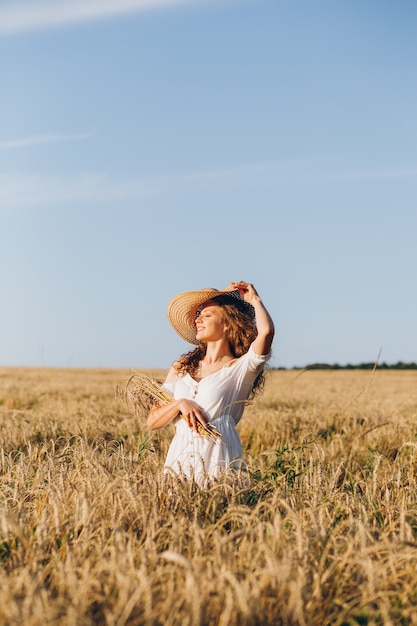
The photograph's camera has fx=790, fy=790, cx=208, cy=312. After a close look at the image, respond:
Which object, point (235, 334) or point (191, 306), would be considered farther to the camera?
point (191, 306)

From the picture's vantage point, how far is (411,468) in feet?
18.3

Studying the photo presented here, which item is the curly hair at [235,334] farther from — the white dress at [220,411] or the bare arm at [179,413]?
the bare arm at [179,413]

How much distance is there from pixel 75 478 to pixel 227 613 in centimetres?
198

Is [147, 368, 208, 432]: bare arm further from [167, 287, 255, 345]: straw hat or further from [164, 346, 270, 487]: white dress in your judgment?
[167, 287, 255, 345]: straw hat

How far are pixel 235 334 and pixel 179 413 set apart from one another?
59cm

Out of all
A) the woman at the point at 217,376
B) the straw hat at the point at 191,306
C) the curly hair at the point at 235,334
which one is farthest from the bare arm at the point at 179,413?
the straw hat at the point at 191,306

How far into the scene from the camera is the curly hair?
192 inches

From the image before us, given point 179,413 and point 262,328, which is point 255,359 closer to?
point 262,328

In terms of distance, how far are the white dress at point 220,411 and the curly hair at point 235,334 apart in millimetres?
166

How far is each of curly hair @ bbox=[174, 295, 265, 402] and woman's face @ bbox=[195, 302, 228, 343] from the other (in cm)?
3

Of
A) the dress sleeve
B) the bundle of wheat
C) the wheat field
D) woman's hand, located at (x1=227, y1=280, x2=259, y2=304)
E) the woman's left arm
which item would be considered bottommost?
the wheat field

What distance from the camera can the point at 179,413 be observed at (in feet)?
15.8

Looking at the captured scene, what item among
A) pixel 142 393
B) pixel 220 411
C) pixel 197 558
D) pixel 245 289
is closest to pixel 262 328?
pixel 245 289

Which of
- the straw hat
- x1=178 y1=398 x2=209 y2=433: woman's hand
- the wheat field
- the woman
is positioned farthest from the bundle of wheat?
the wheat field
